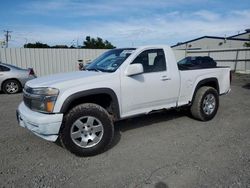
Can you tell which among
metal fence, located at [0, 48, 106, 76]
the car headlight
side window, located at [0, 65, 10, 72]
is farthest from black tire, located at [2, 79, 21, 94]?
the car headlight

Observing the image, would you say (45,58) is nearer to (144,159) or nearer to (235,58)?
(144,159)

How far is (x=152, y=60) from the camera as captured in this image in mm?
5090

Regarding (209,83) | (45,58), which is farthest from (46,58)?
(209,83)

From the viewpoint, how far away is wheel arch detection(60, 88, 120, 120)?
3912 millimetres

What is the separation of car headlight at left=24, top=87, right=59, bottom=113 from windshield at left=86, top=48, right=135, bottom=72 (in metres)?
1.20

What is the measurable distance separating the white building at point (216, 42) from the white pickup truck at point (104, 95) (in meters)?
39.0

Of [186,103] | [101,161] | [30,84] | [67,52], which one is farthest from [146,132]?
[67,52]

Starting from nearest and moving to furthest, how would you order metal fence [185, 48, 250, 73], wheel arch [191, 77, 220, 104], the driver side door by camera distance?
the driver side door < wheel arch [191, 77, 220, 104] < metal fence [185, 48, 250, 73]

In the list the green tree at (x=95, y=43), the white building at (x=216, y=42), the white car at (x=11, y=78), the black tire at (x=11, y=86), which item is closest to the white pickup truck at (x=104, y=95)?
the white car at (x=11, y=78)

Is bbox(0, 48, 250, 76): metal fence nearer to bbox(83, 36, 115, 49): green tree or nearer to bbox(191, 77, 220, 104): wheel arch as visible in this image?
bbox(191, 77, 220, 104): wheel arch

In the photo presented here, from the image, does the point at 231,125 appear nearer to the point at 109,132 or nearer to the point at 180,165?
the point at 180,165

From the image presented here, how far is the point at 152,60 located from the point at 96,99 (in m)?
1.44

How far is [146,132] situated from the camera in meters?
5.21

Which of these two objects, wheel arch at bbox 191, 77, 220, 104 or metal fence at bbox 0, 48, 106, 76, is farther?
metal fence at bbox 0, 48, 106, 76
